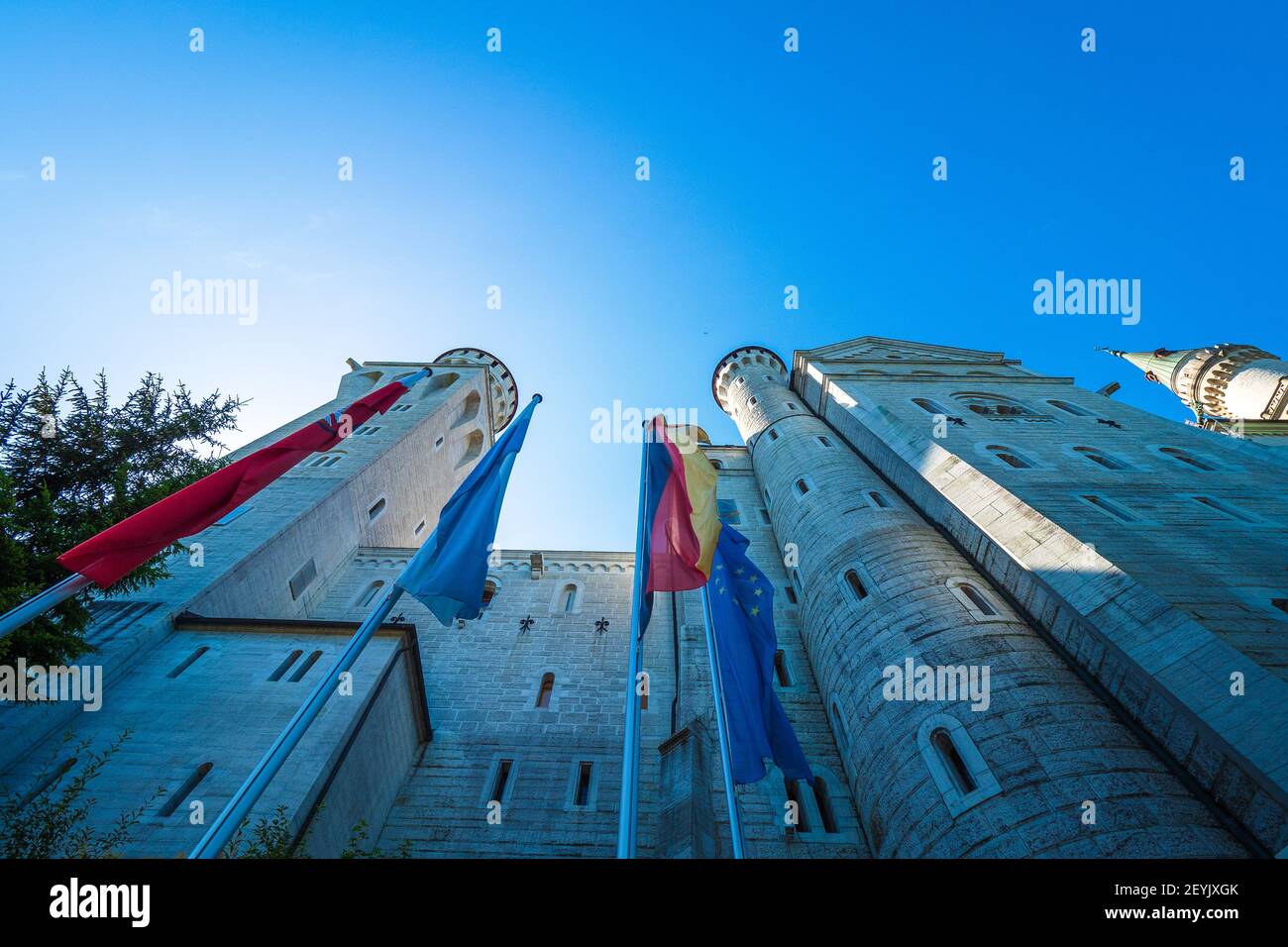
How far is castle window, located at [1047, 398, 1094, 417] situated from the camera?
20.1 metres

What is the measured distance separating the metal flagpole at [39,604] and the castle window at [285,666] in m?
5.30

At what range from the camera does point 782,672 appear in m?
16.1

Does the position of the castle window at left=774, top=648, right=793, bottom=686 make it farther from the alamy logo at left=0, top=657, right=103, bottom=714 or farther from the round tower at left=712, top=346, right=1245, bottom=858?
the alamy logo at left=0, top=657, right=103, bottom=714

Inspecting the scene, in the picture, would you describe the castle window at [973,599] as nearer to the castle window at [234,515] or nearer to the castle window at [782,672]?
the castle window at [782,672]

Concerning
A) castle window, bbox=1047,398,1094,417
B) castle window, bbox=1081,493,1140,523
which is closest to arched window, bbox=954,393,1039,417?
castle window, bbox=1047,398,1094,417

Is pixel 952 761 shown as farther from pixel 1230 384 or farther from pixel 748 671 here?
pixel 1230 384

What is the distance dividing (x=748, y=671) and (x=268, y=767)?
6.00m

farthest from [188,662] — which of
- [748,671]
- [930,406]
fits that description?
[930,406]

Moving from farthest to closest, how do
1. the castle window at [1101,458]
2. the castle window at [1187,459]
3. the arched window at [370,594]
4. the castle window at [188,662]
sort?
the arched window at [370,594], the castle window at [1101,458], the castle window at [1187,459], the castle window at [188,662]

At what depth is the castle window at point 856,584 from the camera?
1474 centimetres

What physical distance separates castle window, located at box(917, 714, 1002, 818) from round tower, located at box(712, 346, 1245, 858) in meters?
0.02

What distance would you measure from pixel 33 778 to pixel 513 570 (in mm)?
12670

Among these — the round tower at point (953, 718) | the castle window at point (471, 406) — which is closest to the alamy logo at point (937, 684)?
the round tower at point (953, 718)
